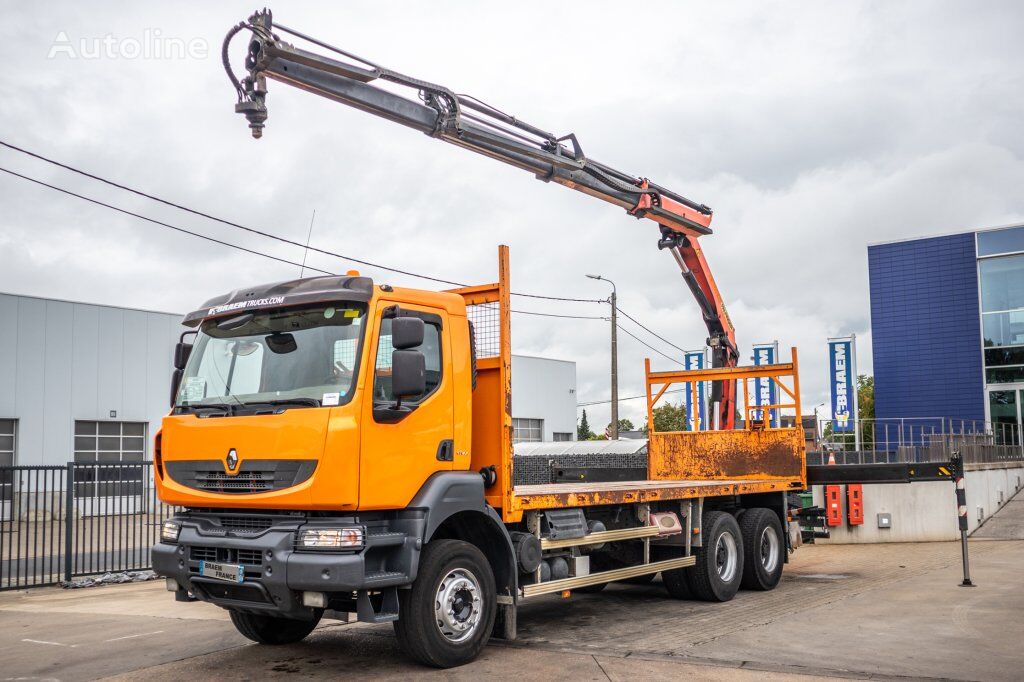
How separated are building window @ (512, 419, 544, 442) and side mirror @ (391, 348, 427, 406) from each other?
33235 millimetres

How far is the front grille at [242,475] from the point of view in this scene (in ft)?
21.9

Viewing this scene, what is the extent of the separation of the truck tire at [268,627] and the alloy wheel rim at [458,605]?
1594mm

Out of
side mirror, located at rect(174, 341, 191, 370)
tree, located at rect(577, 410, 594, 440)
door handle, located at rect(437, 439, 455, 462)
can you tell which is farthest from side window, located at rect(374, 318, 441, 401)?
tree, located at rect(577, 410, 594, 440)

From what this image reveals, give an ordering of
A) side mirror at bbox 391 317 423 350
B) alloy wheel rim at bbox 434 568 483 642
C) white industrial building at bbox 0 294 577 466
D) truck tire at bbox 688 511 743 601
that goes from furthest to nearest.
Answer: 1. white industrial building at bbox 0 294 577 466
2. truck tire at bbox 688 511 743 601
3. alloy wheel rim at bbox 434 568 483 642
4. side mirror at bbox 391 317 423 350

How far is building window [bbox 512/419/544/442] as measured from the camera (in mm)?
40500

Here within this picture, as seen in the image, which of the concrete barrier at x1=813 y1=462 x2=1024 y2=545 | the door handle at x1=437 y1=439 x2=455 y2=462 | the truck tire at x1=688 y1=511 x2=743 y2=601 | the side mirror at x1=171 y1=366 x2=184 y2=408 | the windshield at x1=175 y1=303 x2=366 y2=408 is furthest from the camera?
the concrete barrier at x1=813 y1=462 x2=1024 y2=545

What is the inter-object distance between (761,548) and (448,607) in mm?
5824

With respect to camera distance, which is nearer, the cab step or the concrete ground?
the cab step

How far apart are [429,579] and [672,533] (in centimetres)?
396

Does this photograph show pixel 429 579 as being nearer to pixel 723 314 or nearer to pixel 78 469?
pixel 78 469

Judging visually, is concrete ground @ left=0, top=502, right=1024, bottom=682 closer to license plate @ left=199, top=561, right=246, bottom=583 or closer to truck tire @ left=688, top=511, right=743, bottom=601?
truck tire @ left=688, top=511, right=743, bottom=601

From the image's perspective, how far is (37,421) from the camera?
25953 millimetres

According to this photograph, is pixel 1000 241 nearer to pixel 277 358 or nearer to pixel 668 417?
pixel 277 358

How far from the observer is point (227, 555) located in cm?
698
